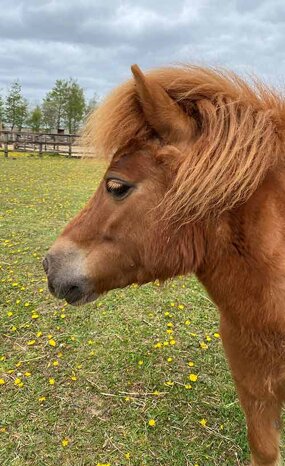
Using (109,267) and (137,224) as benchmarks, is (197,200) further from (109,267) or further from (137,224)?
(109,267)

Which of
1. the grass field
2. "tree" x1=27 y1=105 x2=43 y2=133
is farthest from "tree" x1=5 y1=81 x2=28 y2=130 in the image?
the grass field

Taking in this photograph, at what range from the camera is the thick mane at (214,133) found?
1.53 meters

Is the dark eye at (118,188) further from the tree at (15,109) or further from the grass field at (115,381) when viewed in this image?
the tree at (15,109)

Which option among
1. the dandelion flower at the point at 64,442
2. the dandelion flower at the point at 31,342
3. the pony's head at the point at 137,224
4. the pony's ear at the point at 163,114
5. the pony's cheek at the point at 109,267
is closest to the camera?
the pony's ear at the point at 163,114

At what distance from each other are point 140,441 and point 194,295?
2.28 m

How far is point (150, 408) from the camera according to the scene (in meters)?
3.01

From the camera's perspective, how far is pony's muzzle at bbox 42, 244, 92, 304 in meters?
1.80

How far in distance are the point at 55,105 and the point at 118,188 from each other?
4446 cm

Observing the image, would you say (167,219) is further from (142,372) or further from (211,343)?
(211,343)

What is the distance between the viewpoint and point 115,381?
3301 millimetres

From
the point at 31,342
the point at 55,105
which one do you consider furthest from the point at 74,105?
the point at 31,342

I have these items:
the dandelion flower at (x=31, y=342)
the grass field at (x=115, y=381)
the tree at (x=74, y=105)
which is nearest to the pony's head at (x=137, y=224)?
the grass field at (x=115, y=381)

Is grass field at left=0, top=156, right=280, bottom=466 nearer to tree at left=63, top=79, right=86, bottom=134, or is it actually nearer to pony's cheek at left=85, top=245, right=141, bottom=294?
pony's cheek at left=85, top=245, right=141, bottom=294

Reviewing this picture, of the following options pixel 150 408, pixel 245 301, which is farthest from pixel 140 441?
pixel 245 301
